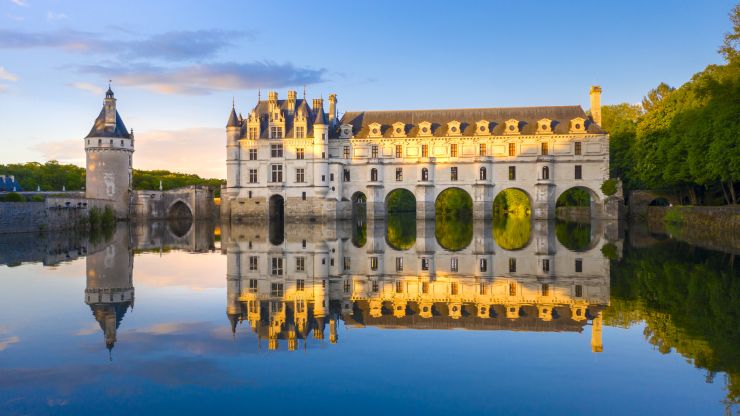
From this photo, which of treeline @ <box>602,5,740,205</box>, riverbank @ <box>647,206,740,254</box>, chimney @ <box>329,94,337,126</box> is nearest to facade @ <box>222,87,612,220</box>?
chimney @ <box>329,94,337,126</box>

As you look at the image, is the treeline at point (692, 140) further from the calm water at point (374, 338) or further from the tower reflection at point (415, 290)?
the calm water at point (374, 338)

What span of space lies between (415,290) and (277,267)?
654 cm

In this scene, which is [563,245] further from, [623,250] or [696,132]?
[696,132]

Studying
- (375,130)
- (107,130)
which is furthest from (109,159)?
(375,130)

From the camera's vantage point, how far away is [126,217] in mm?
57719

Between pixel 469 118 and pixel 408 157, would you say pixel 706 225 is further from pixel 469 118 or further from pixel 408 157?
pixel 408 157

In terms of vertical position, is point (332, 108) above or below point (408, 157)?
above

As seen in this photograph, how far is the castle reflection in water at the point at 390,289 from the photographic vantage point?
11.2 metres

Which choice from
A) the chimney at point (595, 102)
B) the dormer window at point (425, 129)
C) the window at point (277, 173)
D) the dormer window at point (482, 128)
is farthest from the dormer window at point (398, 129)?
the chimney at point (595, 102)

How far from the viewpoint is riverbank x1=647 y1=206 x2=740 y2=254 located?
26.8 metres

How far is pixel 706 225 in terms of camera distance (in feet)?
119

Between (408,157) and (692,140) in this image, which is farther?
(408,157)

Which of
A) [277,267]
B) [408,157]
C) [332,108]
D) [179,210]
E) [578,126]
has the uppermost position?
[332,108]

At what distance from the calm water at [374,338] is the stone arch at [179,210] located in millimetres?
42687
